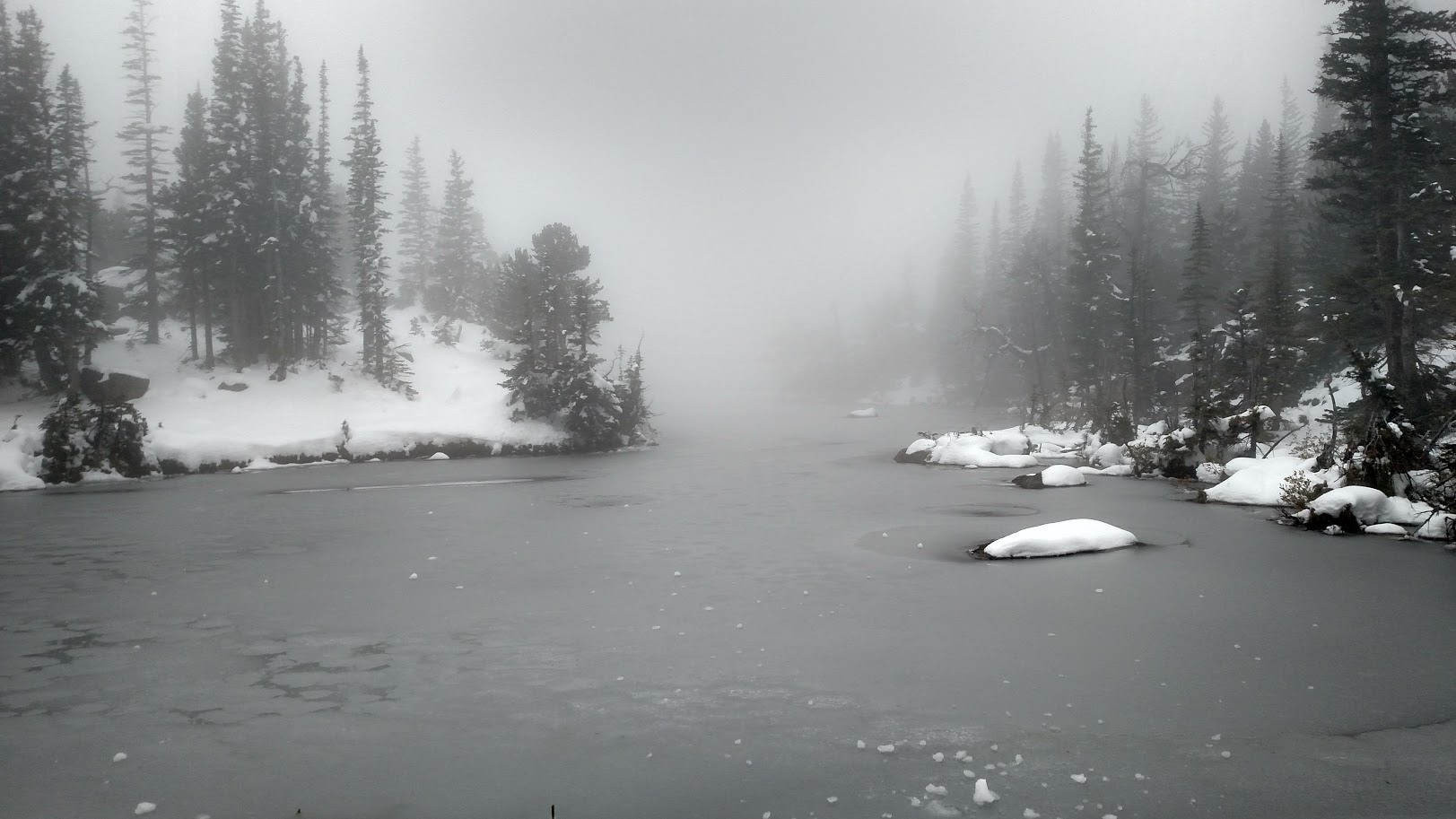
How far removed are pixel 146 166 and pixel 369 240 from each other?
46.1ft

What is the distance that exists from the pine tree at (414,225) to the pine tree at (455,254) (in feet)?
19.2

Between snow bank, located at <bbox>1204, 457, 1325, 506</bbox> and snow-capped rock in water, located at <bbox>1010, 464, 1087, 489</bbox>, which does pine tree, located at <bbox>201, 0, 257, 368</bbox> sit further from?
snow bank, located at <bbox>1204, 457, 1325, 506</bbox>

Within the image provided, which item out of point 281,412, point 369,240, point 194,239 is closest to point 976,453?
point 281,412

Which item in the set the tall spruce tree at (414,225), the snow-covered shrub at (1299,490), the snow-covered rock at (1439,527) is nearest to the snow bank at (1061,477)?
the snow-covered shrub at (1299,490)

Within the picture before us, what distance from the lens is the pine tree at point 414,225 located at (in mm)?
74562

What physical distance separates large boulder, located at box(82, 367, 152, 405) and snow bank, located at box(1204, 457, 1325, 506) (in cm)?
4487

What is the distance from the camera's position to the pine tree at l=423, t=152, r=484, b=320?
66.2 meters

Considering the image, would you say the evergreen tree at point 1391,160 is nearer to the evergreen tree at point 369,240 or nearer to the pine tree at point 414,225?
the evergreen tree at point 369,240

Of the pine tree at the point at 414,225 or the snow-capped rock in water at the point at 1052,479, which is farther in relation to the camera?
the pine tree at the point at 414,225

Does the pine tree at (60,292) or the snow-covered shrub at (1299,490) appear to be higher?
the pine tree at (60,292)

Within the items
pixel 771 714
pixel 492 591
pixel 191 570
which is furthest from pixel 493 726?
pixel 191 570

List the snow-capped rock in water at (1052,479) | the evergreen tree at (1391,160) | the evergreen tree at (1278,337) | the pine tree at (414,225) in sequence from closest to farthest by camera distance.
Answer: the evergreen tree at (1391,160) → the snow-capped rock in water at (1052,479) → the evergreen tree at (1278,337) → the pine tree at (414,225)

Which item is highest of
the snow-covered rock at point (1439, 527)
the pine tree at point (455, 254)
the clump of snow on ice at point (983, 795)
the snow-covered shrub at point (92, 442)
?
the pine tree at point (455, 254)

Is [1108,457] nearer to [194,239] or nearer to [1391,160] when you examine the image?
[1391,160]
